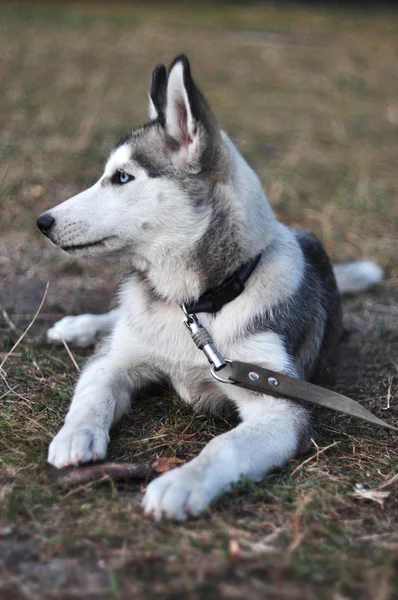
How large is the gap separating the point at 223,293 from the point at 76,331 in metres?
1.29

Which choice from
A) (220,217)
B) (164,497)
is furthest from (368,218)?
(164,497)

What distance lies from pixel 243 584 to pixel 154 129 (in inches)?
77.6

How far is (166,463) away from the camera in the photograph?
9.20 ft

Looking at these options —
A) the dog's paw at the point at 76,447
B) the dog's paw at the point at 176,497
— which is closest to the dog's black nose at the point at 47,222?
the dog's paw at the point at 76,447

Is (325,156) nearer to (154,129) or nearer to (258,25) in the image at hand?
(154,129)

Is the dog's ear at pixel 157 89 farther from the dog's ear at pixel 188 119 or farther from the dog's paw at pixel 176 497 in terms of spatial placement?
the dog's paw at pixel 176 497

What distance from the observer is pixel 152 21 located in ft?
49.3

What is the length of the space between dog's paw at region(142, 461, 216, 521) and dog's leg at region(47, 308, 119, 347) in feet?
5.65

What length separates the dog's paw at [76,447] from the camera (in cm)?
266

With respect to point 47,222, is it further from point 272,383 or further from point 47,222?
point 272,383

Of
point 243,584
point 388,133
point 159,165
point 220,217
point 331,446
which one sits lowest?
point 388,133

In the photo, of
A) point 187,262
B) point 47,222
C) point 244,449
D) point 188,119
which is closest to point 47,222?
point 47,222

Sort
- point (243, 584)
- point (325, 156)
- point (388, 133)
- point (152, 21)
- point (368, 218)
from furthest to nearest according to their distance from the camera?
point (152, 21) < point (388, 133) < point (325, 156) < point (368, 218) < point (243, 584)

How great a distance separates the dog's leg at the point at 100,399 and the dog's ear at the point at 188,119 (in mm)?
881
